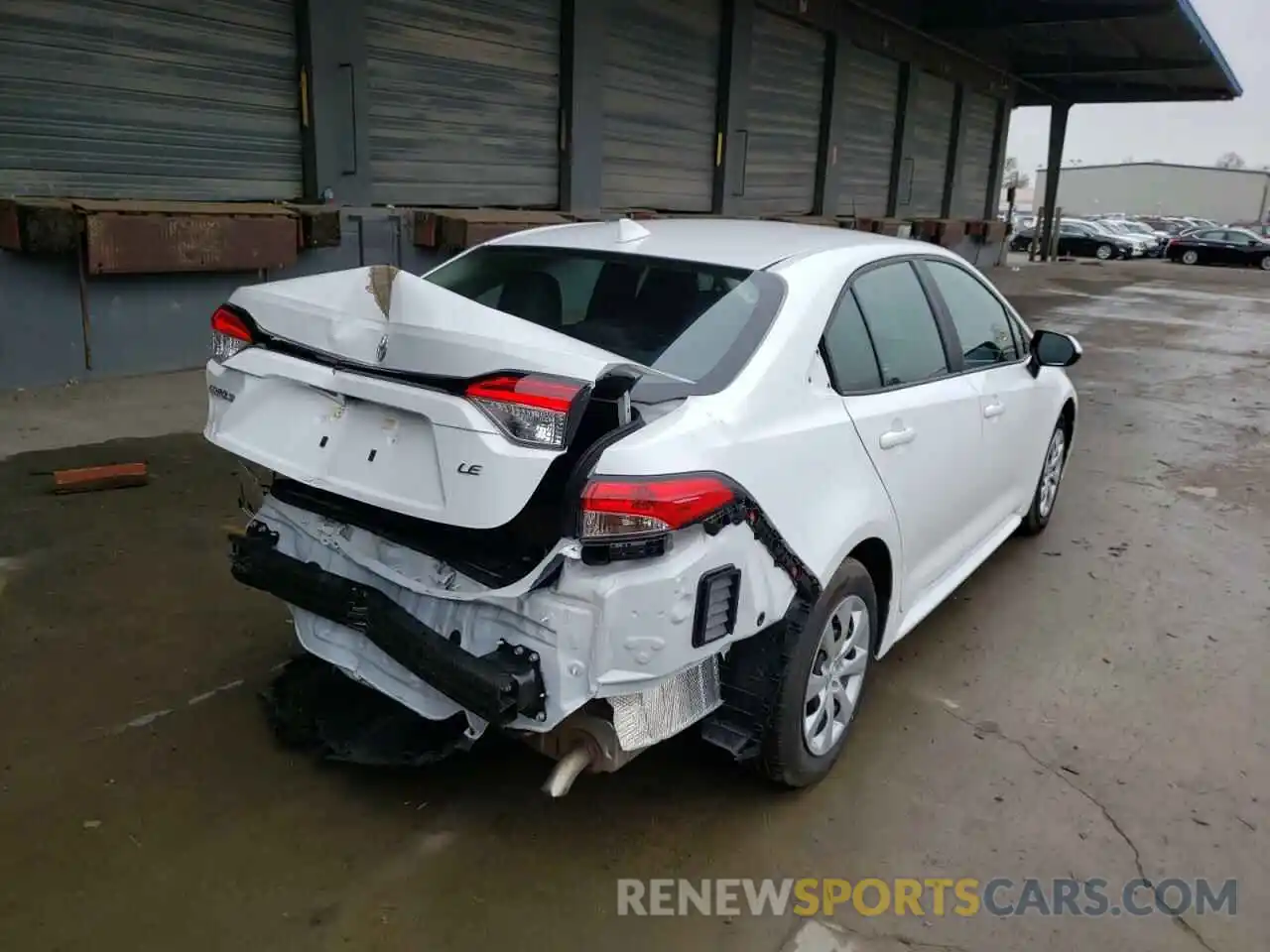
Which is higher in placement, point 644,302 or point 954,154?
point 954,154

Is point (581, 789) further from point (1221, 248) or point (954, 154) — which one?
point (1221, 248)

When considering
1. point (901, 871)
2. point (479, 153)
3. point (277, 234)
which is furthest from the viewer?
point (479, 153)

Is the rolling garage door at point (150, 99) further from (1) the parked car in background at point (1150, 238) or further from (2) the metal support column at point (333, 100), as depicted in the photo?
(1) the parked car in background at point (1150, 238)

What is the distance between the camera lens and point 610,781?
124 inches

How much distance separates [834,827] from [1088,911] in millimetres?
704

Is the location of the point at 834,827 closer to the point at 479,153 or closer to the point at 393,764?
the point at 393,764

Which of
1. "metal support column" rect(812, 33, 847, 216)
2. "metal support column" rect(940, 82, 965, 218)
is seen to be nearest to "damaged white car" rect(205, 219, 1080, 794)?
"metal support column" rect(812, 33, 847, 216)

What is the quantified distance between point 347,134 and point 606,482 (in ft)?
26.7

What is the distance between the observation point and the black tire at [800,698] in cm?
285

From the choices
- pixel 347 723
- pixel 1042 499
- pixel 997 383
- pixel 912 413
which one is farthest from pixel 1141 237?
pixel 347 723

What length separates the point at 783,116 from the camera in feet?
52.6

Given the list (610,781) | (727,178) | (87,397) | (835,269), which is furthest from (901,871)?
(727,178)

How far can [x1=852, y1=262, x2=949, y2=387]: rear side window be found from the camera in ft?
11.5

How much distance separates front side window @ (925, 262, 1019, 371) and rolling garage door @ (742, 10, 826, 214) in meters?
11.2
